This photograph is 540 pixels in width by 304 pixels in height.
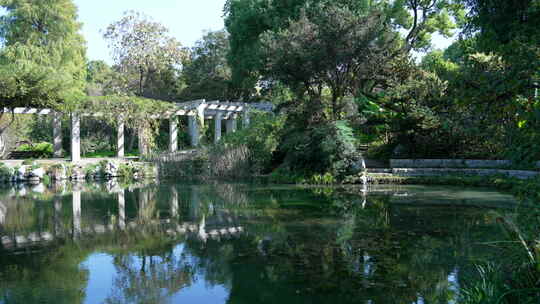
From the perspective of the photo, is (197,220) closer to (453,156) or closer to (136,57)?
(453,156)

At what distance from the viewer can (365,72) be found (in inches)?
696

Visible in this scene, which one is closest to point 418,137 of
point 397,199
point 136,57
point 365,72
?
point 365,72

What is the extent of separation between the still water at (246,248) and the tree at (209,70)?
69.4 feet

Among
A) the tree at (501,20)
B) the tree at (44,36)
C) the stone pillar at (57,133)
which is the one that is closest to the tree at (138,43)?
the tree at (44,36)

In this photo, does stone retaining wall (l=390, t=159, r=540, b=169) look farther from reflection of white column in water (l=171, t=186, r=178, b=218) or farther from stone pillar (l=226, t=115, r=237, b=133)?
stone pillar (l=226, t=115, r=237, b=133)

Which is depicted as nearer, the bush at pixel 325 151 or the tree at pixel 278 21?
the bush at pixel 325 151

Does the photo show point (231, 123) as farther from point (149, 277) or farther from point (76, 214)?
point (149, 277)

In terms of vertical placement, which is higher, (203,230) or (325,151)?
(325,151)

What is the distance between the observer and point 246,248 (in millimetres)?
6770

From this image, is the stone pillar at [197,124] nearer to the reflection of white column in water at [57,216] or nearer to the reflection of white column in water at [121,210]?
the reflection of white column in water at [121,210]

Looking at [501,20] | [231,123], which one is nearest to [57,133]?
[231,123]

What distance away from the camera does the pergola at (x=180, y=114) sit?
20.3 m

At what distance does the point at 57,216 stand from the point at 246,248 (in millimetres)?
4853

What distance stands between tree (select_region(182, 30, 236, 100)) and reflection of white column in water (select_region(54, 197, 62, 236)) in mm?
20938
